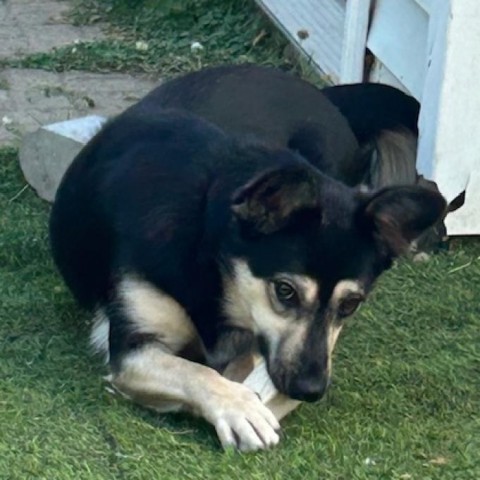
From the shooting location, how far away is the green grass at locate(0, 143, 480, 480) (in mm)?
3588

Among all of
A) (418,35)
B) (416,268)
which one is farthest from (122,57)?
(416,268)

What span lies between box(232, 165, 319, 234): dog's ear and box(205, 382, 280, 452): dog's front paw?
46cm

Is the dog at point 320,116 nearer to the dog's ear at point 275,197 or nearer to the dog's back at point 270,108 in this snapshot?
the dog's back at point 270,108

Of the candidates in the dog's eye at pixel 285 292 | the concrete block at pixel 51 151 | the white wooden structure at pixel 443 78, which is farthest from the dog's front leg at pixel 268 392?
the concrete block at pixel 51 151

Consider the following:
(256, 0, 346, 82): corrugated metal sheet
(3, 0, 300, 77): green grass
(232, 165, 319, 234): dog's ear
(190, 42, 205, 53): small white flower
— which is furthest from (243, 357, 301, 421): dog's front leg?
(190, 42, 205, 53): small white flower

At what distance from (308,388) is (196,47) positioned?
4022mm

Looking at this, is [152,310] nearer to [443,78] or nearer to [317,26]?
[443,78]

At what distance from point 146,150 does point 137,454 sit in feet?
3.20

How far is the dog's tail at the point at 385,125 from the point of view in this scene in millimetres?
5297

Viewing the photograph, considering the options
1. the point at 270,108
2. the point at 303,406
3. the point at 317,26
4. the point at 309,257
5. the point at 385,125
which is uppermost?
the point at 309,257

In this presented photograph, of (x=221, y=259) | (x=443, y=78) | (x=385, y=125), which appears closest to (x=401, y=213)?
(x=221, y=259)

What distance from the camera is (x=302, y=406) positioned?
3.95 metres

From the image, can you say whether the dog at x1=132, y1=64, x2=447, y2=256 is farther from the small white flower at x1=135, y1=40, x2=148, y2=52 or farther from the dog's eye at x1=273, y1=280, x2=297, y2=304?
the small white flower at x1=135, y1=40, x2=148, y2=52

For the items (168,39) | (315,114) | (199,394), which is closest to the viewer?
(199,394)
